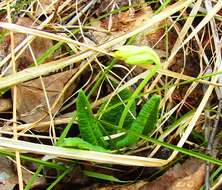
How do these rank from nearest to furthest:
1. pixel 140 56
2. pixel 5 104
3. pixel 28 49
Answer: pixel 140 56, pixel 5 104, pixel 28 49

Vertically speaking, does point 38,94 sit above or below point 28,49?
below

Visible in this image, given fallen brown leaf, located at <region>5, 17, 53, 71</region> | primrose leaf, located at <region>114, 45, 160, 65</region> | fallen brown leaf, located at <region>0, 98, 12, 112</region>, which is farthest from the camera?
fallen brown leaf, located at <region>5, 17, 53, 71</region>

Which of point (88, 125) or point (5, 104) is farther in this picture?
point (5, 104)

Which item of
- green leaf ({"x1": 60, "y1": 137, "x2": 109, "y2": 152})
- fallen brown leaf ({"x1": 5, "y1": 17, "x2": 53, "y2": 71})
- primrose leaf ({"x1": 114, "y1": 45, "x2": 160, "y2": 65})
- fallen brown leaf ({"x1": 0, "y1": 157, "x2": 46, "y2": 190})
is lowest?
fallen brown leaf ({"x1": 0, "y1": 157, "x2": 46, "y2": 190})

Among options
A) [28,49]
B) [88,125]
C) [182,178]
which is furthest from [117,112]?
[28,49]

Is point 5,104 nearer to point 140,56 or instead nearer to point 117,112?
point 117,112

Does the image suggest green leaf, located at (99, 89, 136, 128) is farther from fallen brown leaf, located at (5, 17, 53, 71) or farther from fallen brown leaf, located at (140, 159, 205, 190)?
fallen brown leaf, located at (5, 17, 53, 71)

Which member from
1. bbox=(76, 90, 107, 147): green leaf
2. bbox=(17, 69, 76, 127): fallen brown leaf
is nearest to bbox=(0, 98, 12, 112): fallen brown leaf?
bbox=(17, 69, 76, 127): fallen brown leaf
